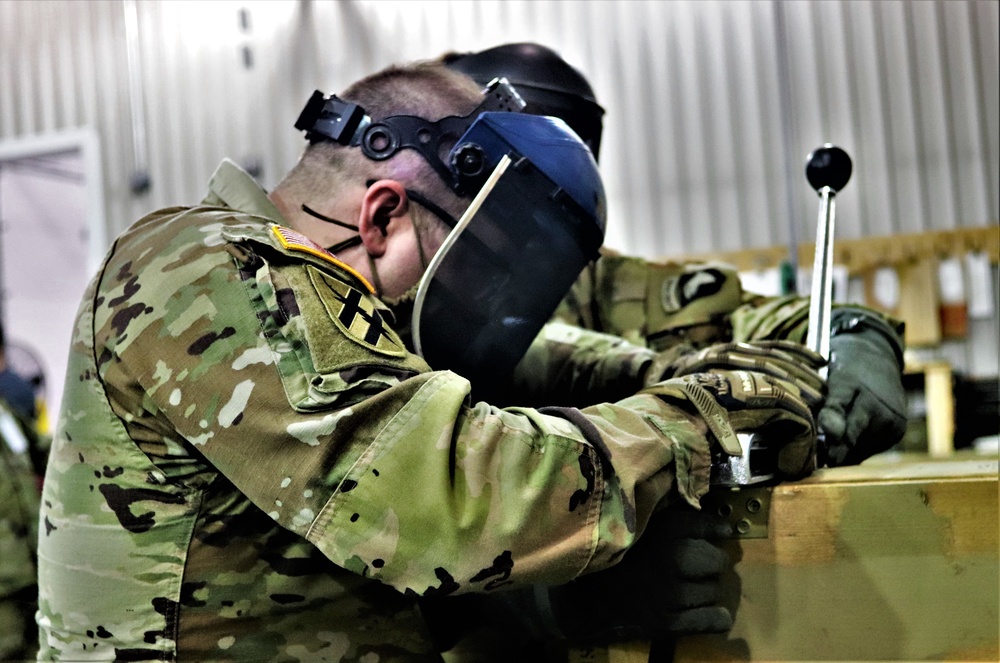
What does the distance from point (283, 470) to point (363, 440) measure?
0.08m

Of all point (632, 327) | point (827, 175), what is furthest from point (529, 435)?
point (632, 327)

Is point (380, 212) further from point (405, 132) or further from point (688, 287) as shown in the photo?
point (688, 287)

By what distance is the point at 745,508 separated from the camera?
1006 millimetres

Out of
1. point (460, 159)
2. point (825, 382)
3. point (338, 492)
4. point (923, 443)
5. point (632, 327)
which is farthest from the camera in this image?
point (923, 443)

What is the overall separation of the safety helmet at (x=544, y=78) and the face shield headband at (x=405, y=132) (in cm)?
41

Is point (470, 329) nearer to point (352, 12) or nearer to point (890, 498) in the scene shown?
point (890, 498)

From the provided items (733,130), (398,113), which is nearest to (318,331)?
(398,113)

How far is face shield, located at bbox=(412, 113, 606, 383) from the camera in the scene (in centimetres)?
110

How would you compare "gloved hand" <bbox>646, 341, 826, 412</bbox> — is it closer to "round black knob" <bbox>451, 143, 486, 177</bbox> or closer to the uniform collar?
"round black knob" <bbox>451, 143, 486, 177</bbox>

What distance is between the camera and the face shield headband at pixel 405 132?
1125 mm

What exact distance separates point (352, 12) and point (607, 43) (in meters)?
1.70

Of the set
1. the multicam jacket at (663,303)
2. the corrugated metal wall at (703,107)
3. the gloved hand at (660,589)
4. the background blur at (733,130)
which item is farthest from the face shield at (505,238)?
the background blur at (733,130)

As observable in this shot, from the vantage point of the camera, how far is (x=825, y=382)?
1.25 m

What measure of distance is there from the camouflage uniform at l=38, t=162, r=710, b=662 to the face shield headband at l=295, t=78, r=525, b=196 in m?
0.20
